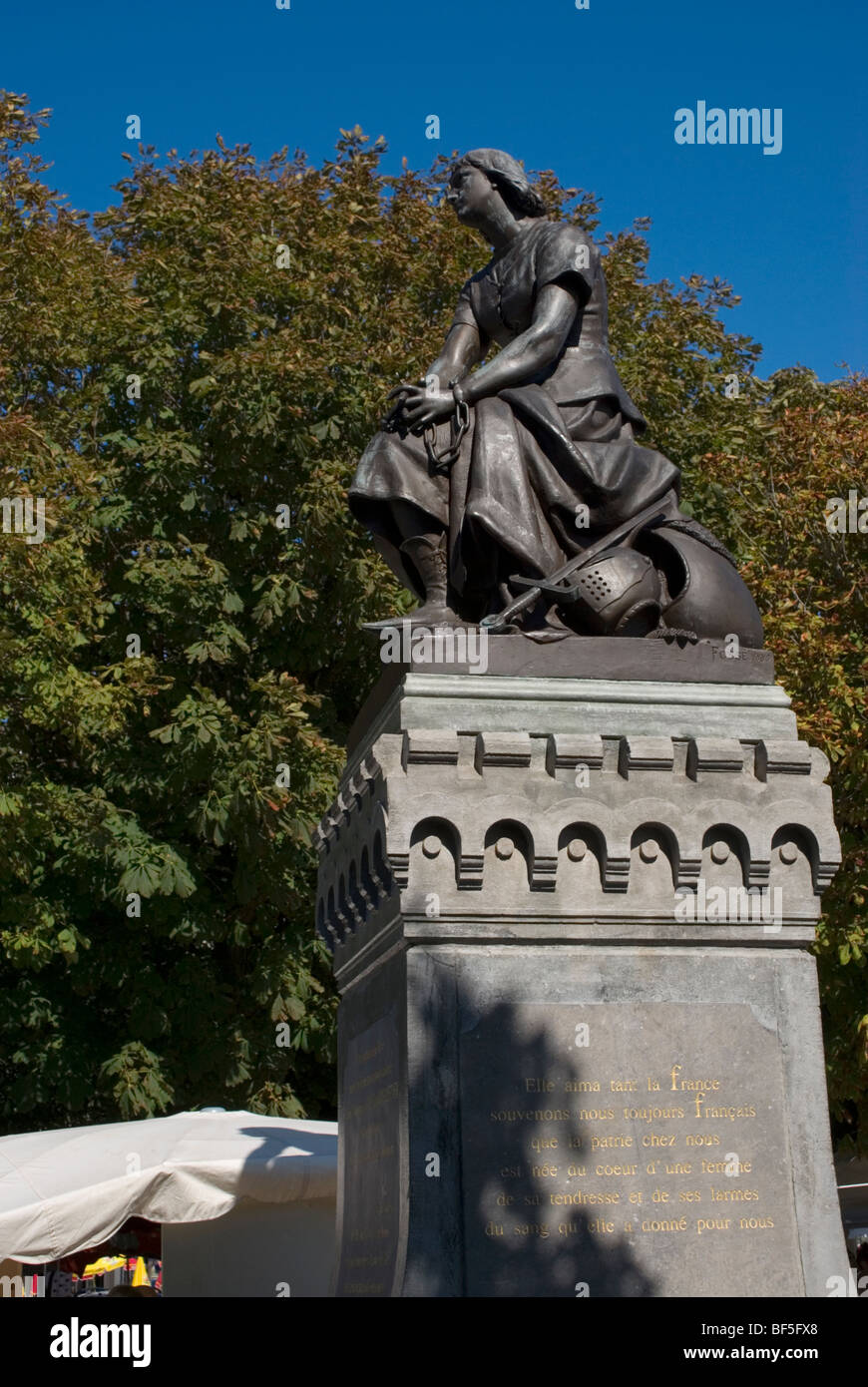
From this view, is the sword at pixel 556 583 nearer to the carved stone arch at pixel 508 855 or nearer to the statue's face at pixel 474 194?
the carved stone arch at pixel 508 855

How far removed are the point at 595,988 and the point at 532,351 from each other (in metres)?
3.19

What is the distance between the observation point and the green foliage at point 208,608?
1823 centimetres

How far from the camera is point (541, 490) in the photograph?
7.88 meters

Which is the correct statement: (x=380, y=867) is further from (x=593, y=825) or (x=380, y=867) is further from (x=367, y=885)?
(x=593, y=825)

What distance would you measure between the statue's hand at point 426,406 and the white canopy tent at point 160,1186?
21.5ft

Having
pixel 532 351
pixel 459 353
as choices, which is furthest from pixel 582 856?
pixel 459 353

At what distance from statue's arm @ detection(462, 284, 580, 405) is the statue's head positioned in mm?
802

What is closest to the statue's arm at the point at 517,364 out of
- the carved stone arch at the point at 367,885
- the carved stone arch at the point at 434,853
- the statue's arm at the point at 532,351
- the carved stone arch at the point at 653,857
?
the statue's arm at the point at 532,351

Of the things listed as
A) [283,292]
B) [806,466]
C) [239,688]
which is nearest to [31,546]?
[239,688]

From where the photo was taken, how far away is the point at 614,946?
22.6 feet

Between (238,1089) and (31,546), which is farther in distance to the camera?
(238,1089)
